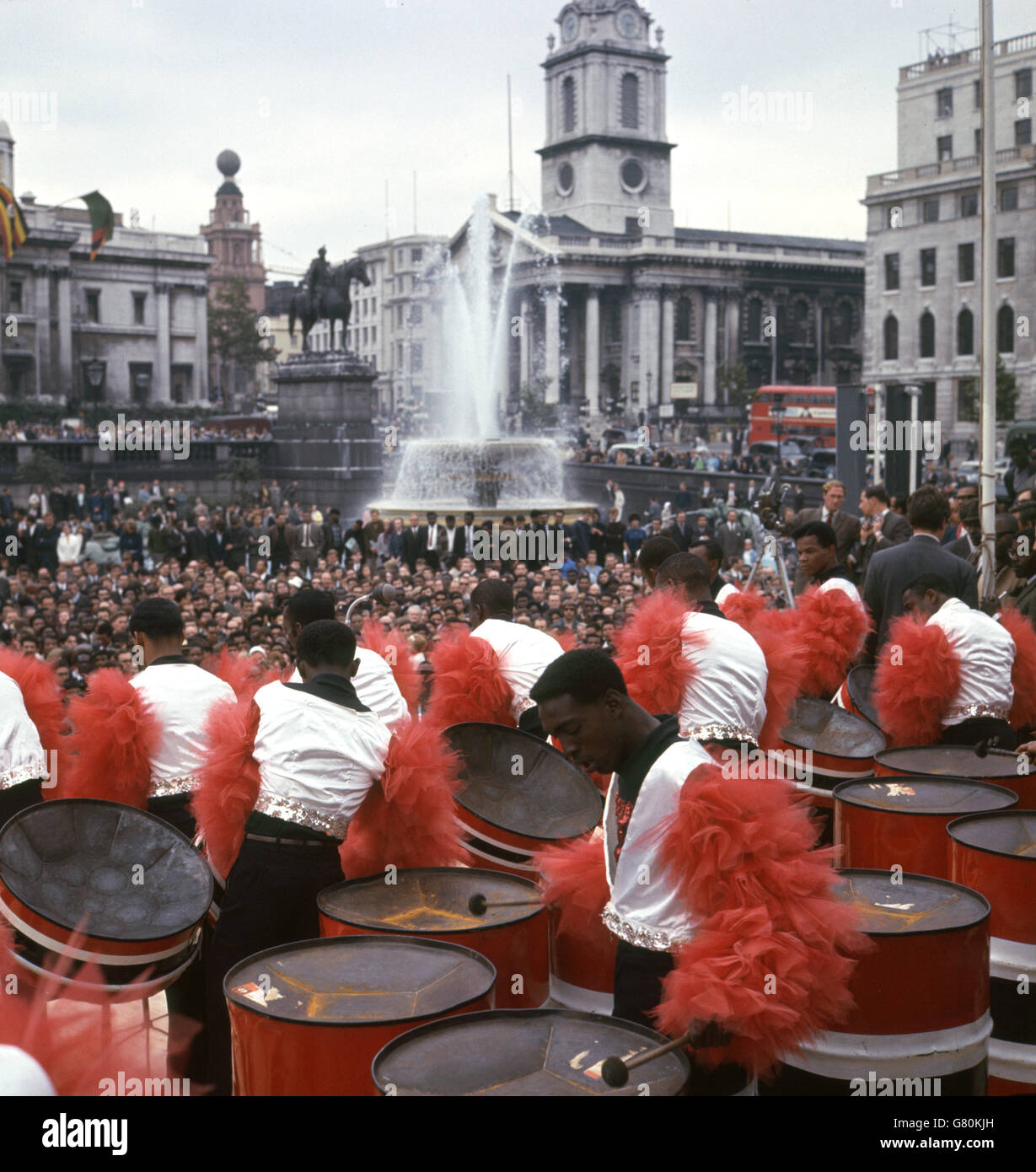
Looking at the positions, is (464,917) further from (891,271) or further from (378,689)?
(891,271)

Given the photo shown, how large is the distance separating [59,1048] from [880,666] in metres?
5.26

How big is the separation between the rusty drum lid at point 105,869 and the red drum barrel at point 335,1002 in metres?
0.76

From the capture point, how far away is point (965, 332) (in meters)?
63.3

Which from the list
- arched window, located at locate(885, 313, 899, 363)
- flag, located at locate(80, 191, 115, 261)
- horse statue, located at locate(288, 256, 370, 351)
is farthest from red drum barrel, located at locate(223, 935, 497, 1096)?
arched window, located at locate(885, 313, 899, 363)

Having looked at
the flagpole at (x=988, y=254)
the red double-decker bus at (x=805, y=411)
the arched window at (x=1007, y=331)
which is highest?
the arched window at (x=1007, y=331)

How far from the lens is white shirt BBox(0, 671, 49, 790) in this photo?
5.63 metres

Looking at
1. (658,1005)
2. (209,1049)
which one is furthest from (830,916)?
(209,1049)

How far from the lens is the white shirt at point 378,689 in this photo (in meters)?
6.17

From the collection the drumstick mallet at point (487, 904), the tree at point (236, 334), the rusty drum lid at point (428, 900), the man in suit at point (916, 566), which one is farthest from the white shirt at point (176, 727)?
the tree at point (236, 334)

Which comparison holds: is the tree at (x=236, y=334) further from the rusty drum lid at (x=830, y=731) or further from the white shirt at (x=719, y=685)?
the white shirt at (x=719, y=685)

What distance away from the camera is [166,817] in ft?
19.0

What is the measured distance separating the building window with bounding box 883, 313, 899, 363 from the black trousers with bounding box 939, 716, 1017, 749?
63.7m

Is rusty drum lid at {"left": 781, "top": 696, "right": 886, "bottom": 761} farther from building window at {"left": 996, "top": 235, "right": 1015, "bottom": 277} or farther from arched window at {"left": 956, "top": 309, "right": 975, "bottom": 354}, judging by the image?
arched window at {"left": 956, "top": 309, "right": 975, "bottom": 354}

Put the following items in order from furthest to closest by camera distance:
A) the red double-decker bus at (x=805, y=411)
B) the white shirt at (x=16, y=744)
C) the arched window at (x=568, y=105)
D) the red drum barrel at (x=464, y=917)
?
the arched window at (x=568, y=105)
the red double-decker bus at (x=805, y=411)
the white shirt at (x=16, y=744)
the red drum barrel at (x=464, y=917)
